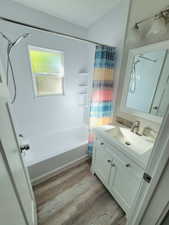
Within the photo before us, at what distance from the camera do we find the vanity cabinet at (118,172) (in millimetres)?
1017

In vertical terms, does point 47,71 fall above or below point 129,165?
above

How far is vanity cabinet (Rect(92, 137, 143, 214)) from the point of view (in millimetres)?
1017

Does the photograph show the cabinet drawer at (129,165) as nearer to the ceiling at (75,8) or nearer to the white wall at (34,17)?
the ceiling at (75,8)

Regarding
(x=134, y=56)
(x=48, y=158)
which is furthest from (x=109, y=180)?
(x=134, y=56)

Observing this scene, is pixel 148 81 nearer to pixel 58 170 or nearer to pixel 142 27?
pixel 142 27

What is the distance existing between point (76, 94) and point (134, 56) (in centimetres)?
153

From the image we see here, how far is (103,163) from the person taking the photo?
1417 millimetres

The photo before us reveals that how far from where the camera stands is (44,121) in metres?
2.38

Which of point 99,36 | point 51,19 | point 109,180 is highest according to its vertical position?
point 51,19

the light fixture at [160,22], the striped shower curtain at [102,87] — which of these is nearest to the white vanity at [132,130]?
the light fixture at [160,22]

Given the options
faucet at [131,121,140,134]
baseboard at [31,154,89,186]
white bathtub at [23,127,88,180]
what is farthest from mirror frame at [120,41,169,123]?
baseboard at [31,154,89,186]

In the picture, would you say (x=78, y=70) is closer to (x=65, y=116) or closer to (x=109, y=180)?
(x=65, y=116)

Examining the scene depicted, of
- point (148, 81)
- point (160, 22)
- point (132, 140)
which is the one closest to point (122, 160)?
point (132, 140)

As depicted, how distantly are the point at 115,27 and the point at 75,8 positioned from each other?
27.9 inches
